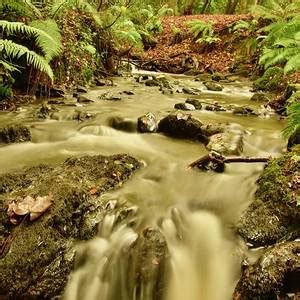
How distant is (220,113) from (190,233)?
3.98m

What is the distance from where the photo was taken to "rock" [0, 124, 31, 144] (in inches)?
190

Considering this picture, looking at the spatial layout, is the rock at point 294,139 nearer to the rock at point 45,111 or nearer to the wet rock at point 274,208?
the wet rock at point 274,208

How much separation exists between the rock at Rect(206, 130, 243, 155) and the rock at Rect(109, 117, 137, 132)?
140 cm

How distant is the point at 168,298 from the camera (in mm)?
2748

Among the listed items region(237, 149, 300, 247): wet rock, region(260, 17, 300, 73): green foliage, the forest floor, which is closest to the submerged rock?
region(260, 17, 300, 73): green foliage

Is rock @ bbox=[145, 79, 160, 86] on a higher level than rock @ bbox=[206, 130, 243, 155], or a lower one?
lower

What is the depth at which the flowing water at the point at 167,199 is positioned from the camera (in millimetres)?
2848

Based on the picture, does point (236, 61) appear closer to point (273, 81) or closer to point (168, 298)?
point (273, 81)

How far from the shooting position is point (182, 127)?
5391mm

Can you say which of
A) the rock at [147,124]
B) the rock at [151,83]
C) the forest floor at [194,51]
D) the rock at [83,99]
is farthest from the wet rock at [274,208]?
the forest floor at [194,51]

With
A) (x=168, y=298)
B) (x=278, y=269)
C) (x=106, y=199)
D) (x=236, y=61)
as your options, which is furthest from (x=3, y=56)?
(x=236, y=61)

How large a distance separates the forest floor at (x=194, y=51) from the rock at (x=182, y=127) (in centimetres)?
734

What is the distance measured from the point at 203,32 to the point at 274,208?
40.5ft

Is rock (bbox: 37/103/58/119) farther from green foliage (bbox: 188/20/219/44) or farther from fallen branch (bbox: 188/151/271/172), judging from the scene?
→ green foliage (bbox: 188/20/219/44)
